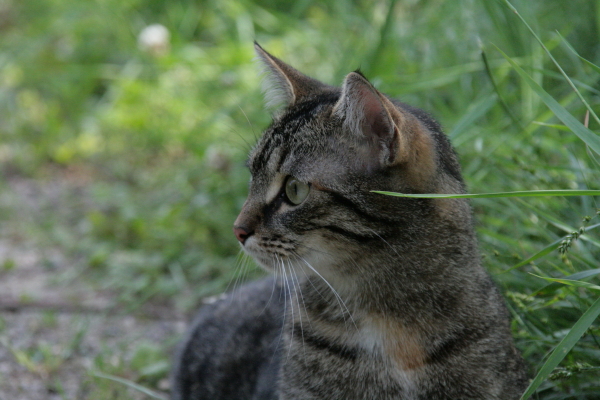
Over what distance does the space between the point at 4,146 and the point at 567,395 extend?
4.43 meters

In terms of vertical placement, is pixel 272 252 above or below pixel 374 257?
below

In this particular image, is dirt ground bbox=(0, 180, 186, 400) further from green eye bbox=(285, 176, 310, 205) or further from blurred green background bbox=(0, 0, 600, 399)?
green eye bbox=(285, 176, 310, 205)

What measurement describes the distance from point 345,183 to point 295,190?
Result: 0.16 metres

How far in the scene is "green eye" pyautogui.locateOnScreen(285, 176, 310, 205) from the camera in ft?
5.99

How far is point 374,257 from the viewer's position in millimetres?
1783

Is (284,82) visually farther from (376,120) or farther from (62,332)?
(62,332)

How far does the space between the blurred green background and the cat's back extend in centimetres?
17

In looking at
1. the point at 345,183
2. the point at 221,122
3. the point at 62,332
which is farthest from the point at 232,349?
the point at 221,122

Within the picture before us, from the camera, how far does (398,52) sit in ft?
13.2

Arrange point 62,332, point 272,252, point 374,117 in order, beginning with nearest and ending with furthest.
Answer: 1. point 374,117
2. point 272,252
3. point 62,332

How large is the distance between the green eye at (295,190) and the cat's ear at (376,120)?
21cm

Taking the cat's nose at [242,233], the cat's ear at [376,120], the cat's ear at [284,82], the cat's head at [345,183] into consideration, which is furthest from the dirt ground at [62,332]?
the cat's ear at [376,120]

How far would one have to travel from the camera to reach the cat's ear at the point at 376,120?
1.66m

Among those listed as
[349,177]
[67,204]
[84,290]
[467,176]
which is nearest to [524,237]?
[467,176]
